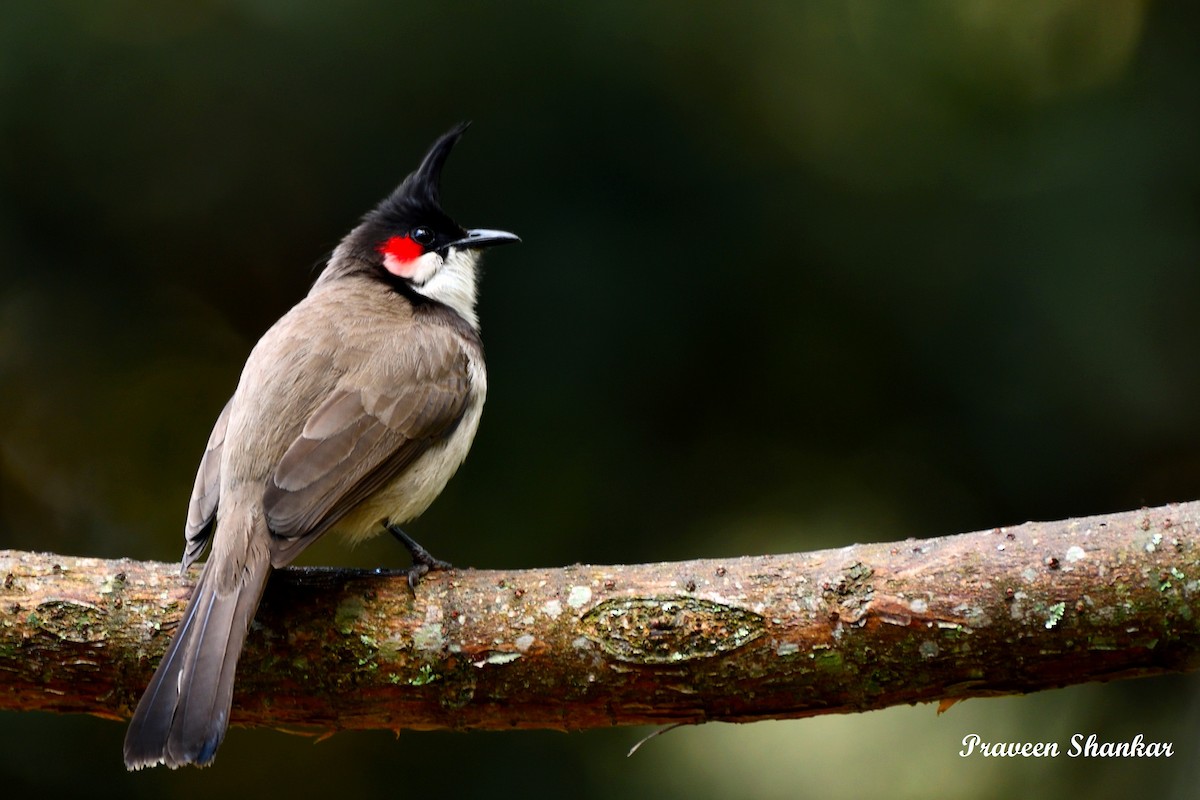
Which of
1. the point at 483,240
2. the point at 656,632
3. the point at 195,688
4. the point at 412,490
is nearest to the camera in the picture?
the point at 195,688

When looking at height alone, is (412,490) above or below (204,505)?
above

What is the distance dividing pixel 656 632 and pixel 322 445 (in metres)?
0.94

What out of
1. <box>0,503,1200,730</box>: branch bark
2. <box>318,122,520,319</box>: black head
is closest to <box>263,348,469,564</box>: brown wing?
<box>0,503,1200,730</box>: branch bark

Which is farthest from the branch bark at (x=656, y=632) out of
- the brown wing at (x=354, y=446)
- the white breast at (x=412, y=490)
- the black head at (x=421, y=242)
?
the black head at (x=421, y=242)

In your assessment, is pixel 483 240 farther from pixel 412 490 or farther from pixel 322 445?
pixel 322 445

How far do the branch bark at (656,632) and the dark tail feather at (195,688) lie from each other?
0.17m

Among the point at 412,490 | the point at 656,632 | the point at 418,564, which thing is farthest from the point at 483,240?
the point at 656,632

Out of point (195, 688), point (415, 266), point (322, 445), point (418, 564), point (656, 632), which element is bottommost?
point (195, 688)

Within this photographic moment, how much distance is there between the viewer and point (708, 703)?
256 cm

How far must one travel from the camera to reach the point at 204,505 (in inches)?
115

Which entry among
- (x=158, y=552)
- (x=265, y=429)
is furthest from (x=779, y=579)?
(x=158, y=552)

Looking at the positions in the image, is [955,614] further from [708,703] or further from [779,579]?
→ [708,703]

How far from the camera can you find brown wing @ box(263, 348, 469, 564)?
277cm

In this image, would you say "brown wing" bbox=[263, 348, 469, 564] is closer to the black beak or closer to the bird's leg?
the bird's leg
